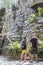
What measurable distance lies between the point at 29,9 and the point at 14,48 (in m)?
12.0

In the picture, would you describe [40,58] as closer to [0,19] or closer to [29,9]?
[0,19]

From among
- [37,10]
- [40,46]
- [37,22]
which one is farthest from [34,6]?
[40,46]

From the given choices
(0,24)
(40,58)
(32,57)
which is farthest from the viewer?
(0,24)

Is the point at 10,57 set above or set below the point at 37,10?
below

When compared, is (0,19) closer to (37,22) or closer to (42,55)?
(37,22)

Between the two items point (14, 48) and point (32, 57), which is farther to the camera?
point (14, 48)

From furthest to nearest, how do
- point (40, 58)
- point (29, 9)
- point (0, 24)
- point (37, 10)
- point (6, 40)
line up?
point (29, 9), point (37, 10), point (0, 24), point (6, 40), point (40, 58)

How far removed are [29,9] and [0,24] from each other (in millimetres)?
7186

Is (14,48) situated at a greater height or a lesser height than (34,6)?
lesser

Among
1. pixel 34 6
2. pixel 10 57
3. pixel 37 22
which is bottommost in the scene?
pixel 10 57

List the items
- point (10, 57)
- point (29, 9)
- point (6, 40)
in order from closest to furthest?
1. point (10, 57)
2. point (6, 40)
3. point (29, 9)

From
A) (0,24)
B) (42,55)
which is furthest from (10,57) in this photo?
(0,24)

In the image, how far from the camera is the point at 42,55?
1603 cm

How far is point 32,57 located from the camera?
13.9 metres
